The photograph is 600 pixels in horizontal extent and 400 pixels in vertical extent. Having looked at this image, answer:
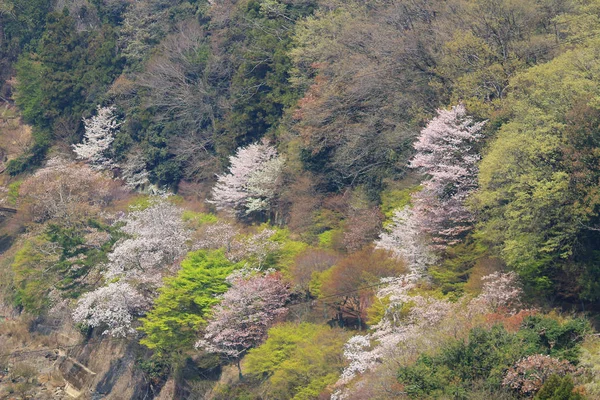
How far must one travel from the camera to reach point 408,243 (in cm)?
3612

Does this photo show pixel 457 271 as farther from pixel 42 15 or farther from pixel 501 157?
pixel 42 15

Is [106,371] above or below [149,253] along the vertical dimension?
below

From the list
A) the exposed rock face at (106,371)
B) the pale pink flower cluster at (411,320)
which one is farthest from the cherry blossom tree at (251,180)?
the pale pink flower cluster at (411,320)

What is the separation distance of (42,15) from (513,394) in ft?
193

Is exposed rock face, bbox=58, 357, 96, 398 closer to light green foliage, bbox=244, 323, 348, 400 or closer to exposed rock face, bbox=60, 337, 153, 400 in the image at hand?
exposed rock face, bbox=60, 337, 153, 400

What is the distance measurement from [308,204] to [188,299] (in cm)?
826

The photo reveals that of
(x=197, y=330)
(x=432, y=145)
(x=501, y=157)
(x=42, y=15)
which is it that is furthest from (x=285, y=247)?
(x=42, y=15)

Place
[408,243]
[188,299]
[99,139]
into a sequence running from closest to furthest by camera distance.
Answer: [408,243], [188,299], [99,139]

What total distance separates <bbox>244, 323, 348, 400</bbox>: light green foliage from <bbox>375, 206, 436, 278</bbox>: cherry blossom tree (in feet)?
11.8

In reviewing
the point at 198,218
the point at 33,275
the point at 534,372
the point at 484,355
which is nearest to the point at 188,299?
the point at 198,218

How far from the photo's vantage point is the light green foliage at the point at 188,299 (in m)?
39.8

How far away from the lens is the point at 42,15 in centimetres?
7500

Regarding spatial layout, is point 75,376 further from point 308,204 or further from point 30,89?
point 30,89

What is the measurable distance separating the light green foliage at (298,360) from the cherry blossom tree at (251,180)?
1424cm
